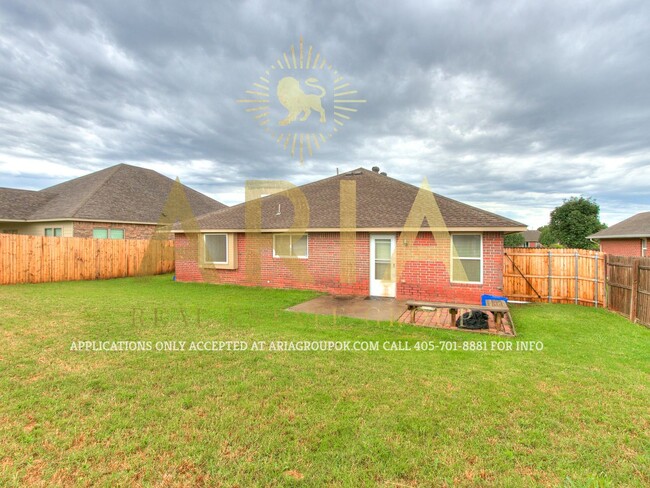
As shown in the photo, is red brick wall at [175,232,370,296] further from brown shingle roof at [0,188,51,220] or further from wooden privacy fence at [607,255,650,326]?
brown shingle roof at [0,188,51,220]

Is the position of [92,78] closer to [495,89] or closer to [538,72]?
[495,89]

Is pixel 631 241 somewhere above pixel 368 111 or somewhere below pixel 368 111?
below

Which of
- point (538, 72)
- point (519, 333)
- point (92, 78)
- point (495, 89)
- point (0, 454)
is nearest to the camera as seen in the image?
point (0, 454)

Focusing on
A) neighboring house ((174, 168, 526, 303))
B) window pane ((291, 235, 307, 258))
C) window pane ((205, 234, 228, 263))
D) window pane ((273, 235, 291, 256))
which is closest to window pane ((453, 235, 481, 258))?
neighboring house ((174, 168, 526, 303))

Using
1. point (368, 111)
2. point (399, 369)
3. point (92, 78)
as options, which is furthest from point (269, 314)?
point (92, 78)

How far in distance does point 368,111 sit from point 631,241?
2326 centimetres

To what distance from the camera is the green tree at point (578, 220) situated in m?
29.0

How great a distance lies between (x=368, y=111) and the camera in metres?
13.4

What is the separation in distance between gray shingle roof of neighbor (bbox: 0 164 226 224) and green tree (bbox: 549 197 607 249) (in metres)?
33.6

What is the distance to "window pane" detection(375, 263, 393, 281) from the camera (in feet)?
35.3

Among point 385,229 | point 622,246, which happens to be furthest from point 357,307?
point 622,246

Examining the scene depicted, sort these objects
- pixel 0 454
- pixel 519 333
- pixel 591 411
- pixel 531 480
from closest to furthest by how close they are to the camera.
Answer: pixel 531 480
pixel 0 454
pixel 591 411
pixel 519 333

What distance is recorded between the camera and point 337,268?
1137cm

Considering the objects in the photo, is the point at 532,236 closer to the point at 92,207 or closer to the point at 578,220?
the point at 578,220
